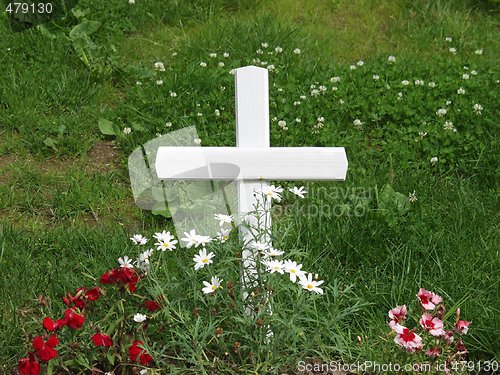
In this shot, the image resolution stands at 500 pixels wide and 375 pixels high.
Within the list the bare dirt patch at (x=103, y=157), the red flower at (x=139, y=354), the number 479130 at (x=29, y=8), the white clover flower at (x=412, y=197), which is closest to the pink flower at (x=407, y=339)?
the red flower at (x=139, y=354)

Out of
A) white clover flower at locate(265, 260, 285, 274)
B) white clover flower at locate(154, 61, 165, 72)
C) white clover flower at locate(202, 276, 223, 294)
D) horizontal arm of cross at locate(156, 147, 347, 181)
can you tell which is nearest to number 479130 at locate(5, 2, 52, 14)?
white clover flower at locate(154, 61, 165, 72)

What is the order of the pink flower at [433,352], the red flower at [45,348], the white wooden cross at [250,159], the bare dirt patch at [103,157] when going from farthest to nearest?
the bare dirt patch at [103,157] → the white wooden cross at [250,159] → the pink flower at [433,352] → the red flower at [45,348]

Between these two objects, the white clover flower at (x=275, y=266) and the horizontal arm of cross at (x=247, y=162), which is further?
the horizontal arm of cross at (x=247, y=162)

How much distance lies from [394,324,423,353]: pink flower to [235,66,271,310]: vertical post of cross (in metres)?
0.54

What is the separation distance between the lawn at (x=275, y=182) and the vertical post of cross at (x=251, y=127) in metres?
0.16

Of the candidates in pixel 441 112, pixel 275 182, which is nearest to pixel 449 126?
pixel 441 112

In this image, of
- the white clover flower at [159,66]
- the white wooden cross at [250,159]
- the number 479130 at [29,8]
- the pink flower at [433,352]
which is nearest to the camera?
the pink flower at [433,352]

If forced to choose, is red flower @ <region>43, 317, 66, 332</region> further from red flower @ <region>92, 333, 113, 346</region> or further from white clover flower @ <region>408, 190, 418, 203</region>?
white clover flower @ <region>408, 190, 418, 203</region>

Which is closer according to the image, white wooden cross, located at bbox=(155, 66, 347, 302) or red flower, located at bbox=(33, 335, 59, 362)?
red flower, located at bbox=(33, 335, 59, 362)

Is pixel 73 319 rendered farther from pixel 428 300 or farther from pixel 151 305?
pixel 428 300

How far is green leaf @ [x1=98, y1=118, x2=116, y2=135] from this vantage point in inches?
199

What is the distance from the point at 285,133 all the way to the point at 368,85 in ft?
2.56

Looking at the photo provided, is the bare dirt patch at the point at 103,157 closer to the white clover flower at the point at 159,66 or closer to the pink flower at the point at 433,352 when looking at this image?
the white clover flower at the point at 159,66

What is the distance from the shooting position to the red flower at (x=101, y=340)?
273 centimetres
